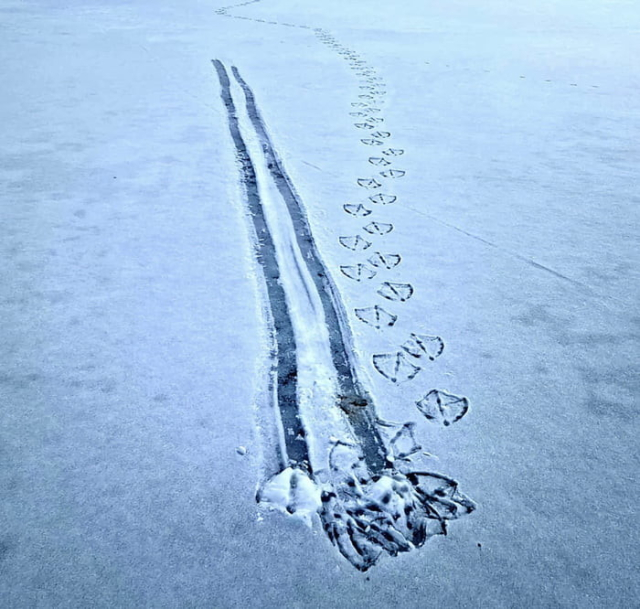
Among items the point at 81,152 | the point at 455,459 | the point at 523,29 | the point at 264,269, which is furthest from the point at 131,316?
the point at 523,29

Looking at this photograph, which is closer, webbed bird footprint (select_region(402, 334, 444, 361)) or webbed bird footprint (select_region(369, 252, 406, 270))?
webbed bird footprint (select_region(402, 334, 444, 361))

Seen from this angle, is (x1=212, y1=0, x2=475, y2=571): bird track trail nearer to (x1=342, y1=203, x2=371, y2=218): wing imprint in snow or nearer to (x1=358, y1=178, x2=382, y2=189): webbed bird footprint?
(x1=342, y1=203, x2=371, y2=218): wing imprint in snow

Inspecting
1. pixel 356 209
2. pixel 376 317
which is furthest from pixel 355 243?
pixel 376 317

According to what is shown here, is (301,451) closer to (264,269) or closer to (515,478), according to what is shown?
(515,478)

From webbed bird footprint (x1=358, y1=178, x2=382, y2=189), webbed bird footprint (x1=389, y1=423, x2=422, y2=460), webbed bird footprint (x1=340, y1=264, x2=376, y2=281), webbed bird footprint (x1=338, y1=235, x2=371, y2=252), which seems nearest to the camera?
webbed bird footprint (x1=389, y1=423, x2=422, y2=460)

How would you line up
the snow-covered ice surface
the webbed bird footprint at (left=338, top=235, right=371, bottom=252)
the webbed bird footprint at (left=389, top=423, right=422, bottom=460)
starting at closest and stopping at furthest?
the snow-covered ice surface → the webbed bird footprint at (left=389, top=423, right=422, bottom=460) → the webbed bird footprint at (left=338, top=235, right=371, bottom=252)

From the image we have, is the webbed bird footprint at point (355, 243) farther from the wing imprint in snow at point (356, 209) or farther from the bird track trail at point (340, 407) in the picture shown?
the wing imprint in snow at point (356, 209)

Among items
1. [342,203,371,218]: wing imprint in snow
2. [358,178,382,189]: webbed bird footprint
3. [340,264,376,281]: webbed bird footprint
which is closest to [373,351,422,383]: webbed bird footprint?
[340,264,376,281]: webbed bird footprint

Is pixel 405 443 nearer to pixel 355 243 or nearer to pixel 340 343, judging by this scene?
pixel 340 343

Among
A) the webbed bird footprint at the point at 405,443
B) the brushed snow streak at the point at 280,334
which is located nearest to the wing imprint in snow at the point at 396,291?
the brushed snow streak at the point at 280,334

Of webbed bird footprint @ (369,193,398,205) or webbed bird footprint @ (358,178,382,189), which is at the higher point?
webbed bird footprint @ (358,178,382,189)

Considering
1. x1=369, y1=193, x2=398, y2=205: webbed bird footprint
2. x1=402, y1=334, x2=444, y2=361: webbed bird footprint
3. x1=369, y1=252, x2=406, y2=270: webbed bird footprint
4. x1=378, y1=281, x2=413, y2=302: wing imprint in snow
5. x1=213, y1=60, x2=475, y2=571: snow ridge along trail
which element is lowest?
x1=213, y1=60, x2=475, y2=571: snow ridge along trail
